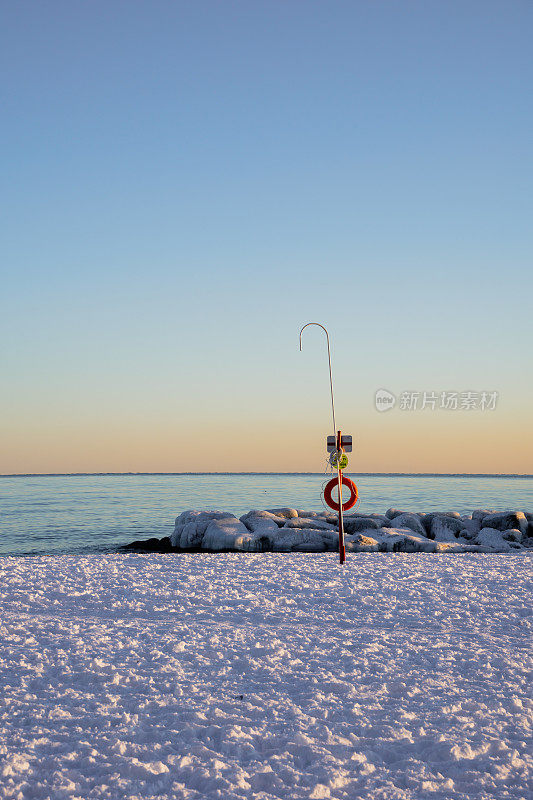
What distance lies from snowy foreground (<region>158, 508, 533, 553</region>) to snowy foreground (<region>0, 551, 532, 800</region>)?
5.80 m

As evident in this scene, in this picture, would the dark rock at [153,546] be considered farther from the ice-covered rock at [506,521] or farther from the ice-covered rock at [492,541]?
the ice-covered rock at [506,521]

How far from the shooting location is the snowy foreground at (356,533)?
14.9 metres

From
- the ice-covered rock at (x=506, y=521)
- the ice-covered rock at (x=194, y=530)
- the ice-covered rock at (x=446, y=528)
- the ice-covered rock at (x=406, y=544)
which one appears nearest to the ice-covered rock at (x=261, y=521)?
the ice-covered rock at (x=194, y=530)

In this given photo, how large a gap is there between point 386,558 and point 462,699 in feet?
24.2

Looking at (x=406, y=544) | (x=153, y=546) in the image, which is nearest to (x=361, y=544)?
(x=406, y=544)

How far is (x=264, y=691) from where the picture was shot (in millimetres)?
4945

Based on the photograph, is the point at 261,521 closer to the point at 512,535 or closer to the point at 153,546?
the point at 153,546

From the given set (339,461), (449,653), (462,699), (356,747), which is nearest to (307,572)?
(339,461)

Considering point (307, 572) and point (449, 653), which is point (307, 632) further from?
point (307, 572)

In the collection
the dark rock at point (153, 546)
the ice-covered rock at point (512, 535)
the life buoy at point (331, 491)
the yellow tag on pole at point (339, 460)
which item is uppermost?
the yellow tag on pole at point (339, 460)

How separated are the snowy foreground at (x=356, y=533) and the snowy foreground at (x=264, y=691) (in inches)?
228

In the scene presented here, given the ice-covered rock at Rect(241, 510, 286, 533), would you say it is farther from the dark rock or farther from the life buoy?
the life buoy

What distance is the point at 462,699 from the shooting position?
483 centimetres

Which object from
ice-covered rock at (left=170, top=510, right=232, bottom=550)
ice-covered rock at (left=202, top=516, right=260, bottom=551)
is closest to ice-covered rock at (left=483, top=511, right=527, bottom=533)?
ice-covered rock at (left=202, top=516, right=260, bottom=551)
